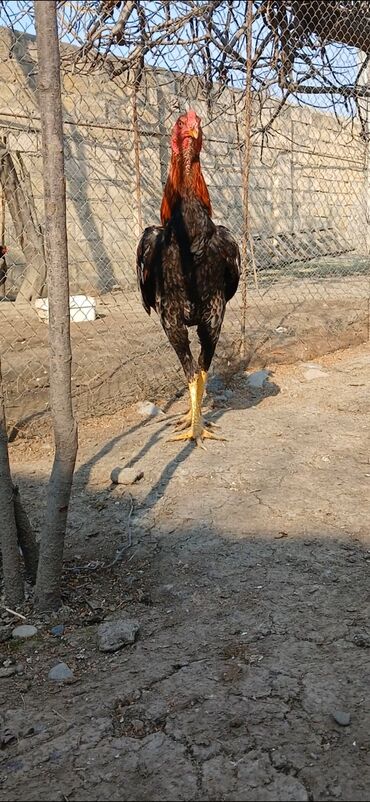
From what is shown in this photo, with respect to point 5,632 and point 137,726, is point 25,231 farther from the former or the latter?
point 137,726

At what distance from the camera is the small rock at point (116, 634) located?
184cm

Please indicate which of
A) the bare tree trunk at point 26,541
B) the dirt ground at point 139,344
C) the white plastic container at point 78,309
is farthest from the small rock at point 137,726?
the white plastic container at point 78,309

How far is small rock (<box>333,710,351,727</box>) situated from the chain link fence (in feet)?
9.12

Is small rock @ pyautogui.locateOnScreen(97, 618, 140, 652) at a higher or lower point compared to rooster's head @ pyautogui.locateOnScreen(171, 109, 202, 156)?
lower

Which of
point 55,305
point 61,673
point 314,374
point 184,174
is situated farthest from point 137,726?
point 314,374

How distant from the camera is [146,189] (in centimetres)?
905

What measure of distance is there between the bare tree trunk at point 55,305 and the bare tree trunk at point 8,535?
0.29 feet

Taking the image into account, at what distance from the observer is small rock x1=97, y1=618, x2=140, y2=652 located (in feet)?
6.02

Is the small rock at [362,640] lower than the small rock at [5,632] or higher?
higher

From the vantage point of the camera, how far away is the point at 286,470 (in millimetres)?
3189

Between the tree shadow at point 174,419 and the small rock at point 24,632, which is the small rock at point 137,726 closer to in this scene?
the small rock at point 24,632

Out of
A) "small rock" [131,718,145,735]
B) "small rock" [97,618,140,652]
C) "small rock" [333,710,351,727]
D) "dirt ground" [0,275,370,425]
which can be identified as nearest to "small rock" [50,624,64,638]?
"small rock" [97,618,140,652]

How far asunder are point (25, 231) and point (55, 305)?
5.56m

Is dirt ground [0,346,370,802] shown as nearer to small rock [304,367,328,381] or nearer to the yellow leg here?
the yellow leg
